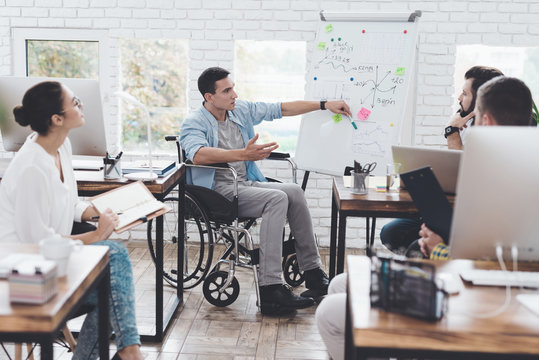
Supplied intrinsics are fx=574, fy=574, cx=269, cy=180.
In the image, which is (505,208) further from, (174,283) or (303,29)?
(303,29)

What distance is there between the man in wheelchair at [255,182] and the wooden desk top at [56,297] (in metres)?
1.49

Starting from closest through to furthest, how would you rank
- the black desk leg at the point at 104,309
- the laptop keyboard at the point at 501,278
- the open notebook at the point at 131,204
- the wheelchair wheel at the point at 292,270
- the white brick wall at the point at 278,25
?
1. the laptop keyboard at the point at 501,278
2. the black desk leg at the point at 104,309
3. the open notebook at the point at 131,204
4. the wheelchair wheel at the point at 292,270
5. the white brick wall at the point at 278,25

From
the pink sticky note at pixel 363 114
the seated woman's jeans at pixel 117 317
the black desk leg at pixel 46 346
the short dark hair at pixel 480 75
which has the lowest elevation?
the seated woman's jeans at pixel 117 317

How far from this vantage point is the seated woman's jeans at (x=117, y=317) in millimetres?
1901

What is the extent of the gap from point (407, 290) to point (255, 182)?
208 centimetres

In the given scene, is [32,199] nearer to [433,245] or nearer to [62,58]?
[433,245]

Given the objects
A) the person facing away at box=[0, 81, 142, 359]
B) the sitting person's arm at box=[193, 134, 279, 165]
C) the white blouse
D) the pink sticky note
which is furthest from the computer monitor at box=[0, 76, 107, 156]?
the pink sticky note

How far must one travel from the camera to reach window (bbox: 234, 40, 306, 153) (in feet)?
12.9

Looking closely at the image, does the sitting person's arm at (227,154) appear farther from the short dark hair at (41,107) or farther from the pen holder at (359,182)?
the short dark hair at (41,107)

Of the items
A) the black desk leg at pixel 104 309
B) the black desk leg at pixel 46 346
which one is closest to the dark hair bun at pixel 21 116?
the black desk leg at pixel 104 309

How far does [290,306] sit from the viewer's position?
113 inches

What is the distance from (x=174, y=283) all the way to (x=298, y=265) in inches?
28.7

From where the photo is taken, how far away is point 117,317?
1922 millimetres

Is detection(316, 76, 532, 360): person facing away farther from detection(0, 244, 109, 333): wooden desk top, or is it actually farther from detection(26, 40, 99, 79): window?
detection(26, 40, 99, 79): window
